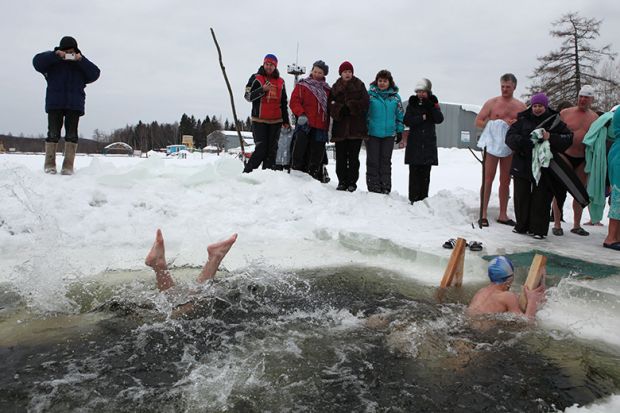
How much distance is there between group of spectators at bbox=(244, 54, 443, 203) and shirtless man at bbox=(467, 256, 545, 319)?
3.57 meters

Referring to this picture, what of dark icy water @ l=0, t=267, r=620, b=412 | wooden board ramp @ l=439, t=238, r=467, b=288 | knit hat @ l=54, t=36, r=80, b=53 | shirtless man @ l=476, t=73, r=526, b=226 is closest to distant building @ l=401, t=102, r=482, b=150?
shirtless man @ l=476, t=73, r=526, b=226

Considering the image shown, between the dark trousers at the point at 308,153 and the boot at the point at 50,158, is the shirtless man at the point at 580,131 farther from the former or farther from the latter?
the boot at the point at 50,158

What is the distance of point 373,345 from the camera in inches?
113

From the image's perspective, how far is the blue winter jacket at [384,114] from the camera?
23.4 feet

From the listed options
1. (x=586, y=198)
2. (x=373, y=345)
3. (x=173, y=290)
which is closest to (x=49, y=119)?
(x=173, y=290)

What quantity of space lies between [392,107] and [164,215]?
382 centimetres

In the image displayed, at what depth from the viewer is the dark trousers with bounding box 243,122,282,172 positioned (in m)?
7.58

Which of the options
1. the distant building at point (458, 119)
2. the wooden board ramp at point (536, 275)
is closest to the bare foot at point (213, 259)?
the wooden board ramp at point (536, 275)

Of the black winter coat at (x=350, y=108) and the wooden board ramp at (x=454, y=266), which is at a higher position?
the black winter coat at (x=350, y=108)

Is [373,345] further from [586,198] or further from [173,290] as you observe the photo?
[586,198]

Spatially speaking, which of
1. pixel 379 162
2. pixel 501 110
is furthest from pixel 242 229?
pixel 501 110

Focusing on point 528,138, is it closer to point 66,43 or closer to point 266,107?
point 266,107

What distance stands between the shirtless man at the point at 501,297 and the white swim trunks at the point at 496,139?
3297 millimetres

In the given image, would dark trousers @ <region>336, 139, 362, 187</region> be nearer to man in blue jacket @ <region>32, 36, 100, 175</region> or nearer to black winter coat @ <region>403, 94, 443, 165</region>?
black winter coat @ <region>403, 94, 443, 165</region>
